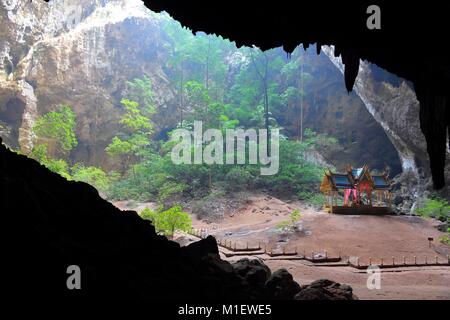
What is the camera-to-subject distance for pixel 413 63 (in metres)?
6.18

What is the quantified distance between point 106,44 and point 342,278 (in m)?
39.6

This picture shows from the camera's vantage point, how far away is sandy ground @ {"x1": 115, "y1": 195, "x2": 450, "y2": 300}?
38.5 feet

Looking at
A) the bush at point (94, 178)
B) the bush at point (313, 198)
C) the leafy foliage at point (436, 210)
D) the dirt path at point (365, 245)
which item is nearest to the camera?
the dirt path at point (365, 245)

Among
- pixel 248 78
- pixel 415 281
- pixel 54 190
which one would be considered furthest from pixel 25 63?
pixel 415 281

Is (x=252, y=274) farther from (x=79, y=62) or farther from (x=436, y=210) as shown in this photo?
(x=79, y=62)

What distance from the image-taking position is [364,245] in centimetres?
1769

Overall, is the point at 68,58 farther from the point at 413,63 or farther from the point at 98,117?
the point at 413,63

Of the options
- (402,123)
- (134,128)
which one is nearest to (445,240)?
(402,123)

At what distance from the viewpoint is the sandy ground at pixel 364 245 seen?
463 inches

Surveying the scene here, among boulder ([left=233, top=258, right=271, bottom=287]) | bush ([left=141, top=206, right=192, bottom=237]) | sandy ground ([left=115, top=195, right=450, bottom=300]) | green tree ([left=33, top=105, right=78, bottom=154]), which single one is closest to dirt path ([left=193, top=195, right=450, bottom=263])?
sandy ground ([left=115, top=195, right=450, bottom=300])

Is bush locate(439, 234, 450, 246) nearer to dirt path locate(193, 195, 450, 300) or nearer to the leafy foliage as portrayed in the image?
dirt path locate(193, 195, 450, 300)

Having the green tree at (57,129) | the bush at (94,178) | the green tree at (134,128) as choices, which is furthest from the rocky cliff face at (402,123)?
the green tree at (57,129)

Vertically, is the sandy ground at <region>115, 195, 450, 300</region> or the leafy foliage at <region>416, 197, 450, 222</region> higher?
the leafy foliage at <region>416, 197, 450, 222</region>

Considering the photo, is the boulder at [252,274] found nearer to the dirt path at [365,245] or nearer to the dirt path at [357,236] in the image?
the dirt path at [365,245]
